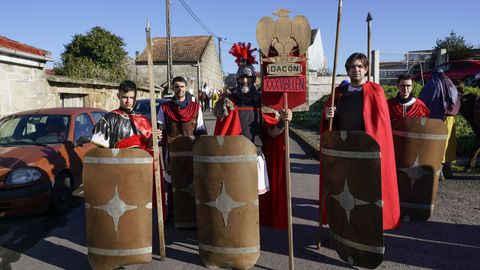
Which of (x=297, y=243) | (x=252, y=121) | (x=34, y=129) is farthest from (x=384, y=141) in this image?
(x=34, y=129)

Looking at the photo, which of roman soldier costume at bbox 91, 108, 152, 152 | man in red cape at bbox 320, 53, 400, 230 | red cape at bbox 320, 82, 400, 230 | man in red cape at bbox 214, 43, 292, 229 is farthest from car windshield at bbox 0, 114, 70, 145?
red cape at bbox 320, 82, 400, 230

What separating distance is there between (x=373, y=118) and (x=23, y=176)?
13.8ft

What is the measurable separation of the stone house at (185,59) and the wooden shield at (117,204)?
3426 cm

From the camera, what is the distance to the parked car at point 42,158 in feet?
16.1

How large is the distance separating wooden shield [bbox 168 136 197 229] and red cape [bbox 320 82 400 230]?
1874mm

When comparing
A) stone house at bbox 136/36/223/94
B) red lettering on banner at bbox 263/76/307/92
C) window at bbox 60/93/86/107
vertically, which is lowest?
red lettering on banner at bbox 263/76/307/92


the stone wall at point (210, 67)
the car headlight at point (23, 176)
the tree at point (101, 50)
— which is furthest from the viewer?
the stone wall at point (210, 67)

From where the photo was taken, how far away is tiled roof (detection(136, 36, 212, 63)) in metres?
40.1

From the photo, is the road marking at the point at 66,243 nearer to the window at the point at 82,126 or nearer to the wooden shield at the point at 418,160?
the window at the point at 82,126

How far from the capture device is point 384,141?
3785 millimetres

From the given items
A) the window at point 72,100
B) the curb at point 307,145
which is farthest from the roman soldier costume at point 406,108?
the window at point 72,100

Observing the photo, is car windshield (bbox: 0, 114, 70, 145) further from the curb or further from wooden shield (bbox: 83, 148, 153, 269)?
the curb

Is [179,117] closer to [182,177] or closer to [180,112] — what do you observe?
[180,112]

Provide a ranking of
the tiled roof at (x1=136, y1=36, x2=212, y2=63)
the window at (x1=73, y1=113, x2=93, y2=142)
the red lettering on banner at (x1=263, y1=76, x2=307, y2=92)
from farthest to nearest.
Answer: the tiled roof at (x1=136, y1=36, x2=212, y2=63) → the window at (x1=73, y1=113, x2=93, y2=142) → the red lettering on banner at (x1=263, y1=76, x2=307, y2=92)
